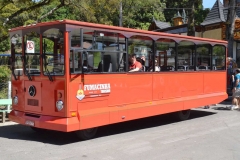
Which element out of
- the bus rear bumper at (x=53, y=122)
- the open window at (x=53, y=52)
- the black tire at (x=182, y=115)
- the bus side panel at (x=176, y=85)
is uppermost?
the open window at (x=53, y=52)

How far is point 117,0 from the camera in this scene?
16688 mm

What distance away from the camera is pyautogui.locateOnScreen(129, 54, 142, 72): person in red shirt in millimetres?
8797

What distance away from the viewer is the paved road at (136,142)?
6555mm

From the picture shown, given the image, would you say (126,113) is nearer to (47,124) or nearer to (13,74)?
(47,124)

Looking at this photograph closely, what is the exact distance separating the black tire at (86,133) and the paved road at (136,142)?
156 mm

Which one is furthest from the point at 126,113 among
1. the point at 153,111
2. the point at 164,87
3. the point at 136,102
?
the point at 164,87

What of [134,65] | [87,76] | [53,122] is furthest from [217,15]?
[53,122]

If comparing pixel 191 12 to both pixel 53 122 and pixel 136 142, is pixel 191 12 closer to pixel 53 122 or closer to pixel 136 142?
pixel 136 142

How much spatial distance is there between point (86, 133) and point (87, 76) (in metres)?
1.42

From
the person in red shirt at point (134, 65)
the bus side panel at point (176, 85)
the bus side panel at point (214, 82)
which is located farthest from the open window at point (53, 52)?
the bus side panel at point (214, 82)

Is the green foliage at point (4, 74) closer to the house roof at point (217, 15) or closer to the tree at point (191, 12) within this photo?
the tree at point (191, 12)

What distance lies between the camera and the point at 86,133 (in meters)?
7.91

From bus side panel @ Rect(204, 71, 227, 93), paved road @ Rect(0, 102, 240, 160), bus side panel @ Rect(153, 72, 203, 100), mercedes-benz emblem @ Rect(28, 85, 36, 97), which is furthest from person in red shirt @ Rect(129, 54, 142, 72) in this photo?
bus side panel @ Rect(204, 71, 227, 93)

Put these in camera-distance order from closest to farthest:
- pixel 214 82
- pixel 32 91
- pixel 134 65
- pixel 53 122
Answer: pixel 53 122 < pixel 32 91 < pixel 134 65 < pixel 214 82
